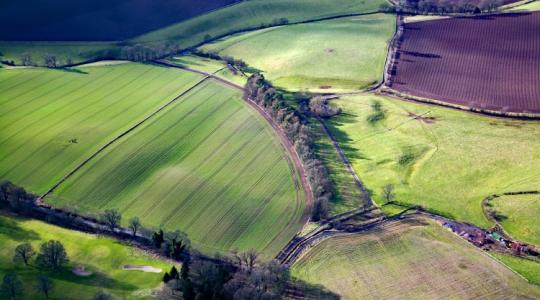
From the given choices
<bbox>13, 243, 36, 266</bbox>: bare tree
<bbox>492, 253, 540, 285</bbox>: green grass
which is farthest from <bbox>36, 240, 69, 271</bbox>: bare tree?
<bbox>492, 253, 540, 285</bbox>: green grass

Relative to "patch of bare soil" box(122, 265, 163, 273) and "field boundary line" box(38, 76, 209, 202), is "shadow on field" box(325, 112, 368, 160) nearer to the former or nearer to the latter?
"field boundary line" box(38, 76, 209, 202)

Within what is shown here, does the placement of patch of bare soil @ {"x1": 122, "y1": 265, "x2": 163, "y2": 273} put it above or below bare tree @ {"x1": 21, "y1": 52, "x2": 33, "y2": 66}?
below

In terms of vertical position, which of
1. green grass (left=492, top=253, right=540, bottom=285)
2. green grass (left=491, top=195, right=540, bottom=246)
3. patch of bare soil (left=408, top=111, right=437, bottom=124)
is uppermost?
patch of bare soil (left=408, top=111, right=437, bottom=124)

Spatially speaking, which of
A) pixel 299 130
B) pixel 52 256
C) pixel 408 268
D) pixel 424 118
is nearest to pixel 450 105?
pixel 424 118

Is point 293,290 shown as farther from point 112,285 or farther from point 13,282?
point 13,282

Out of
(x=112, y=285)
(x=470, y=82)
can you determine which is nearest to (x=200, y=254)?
(x=112, y=285)

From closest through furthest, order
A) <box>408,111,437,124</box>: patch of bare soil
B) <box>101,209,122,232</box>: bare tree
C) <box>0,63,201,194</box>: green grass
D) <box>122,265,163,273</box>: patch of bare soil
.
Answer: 1. <box>122,265,163,273</box>: patch of bare soil
2. <box>101,209,122,232</box>: bare tree
3. <box>0,63,201,194</box>: green grass
4. <box>408,111,437,124</box>: patch of bare soil
